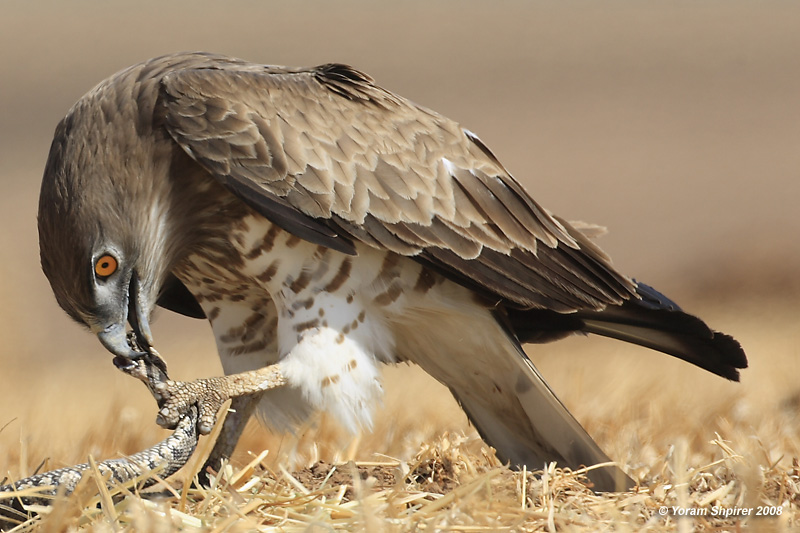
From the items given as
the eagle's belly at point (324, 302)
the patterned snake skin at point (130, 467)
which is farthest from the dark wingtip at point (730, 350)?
the patterned snake skin at point (130, 467)

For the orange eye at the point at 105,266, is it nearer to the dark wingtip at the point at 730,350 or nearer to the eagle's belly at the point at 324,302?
the eagle's belly at the point at 324,302

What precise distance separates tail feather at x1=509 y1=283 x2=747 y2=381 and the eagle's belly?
23.4 inches

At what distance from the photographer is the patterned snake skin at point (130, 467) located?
134 inches

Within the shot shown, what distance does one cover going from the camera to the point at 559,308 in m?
4.35

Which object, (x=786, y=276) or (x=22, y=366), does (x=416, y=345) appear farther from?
(x=786, y=276)

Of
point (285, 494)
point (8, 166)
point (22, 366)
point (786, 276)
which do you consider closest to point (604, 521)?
point (285, 494)

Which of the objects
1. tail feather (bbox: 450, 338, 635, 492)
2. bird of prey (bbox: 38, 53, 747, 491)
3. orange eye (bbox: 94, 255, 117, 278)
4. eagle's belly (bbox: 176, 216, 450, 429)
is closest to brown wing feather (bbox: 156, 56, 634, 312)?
bird of prey (bbox: 38, 53, 747, 491)

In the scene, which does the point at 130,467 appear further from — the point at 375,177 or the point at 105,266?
the point at 375,177

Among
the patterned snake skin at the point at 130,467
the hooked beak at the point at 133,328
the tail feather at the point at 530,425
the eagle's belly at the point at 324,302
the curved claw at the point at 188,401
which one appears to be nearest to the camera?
the patterned snake skin at the point at 130,467

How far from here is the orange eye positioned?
398cm

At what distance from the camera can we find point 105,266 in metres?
4.00

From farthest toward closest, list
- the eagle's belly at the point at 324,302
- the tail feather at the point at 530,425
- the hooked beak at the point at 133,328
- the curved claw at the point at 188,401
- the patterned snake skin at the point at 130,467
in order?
the tail feather at the point at 530,425 → the eagle's belly at the point at 324,302 → the hooked beak at the point at 133,328 → the curved claw at the point at 188,401 → the patterned snake skin at the point at 130,467

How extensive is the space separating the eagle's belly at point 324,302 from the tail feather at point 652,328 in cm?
59

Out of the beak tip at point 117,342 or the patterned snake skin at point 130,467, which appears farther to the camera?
the beak tip at point 117,342
